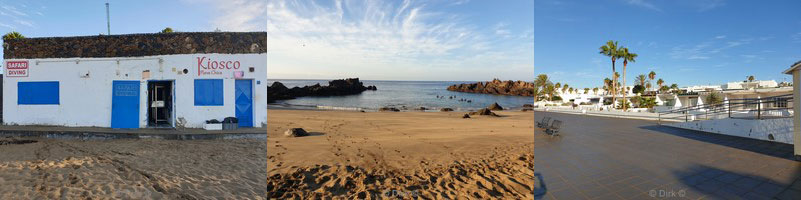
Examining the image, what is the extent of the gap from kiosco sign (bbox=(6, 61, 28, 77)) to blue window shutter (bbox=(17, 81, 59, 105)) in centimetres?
31

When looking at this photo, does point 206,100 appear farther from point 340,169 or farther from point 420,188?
point 420,188

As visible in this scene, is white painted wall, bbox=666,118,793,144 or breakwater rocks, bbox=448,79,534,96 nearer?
white painted wall, bbox=666,118,793,144

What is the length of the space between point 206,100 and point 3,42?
723 centimetres

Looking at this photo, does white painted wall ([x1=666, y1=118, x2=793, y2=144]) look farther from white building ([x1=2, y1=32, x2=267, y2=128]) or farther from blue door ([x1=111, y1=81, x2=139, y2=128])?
blue door ([x1=111, y1=81, x2=139, y2=128])

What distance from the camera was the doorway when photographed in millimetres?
10445

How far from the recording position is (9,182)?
5.12 m

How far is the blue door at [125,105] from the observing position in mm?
10219

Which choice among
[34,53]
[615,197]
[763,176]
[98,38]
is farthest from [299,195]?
[34,53]

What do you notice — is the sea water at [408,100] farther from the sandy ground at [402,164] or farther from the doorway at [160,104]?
the sandy ground at [402,164]

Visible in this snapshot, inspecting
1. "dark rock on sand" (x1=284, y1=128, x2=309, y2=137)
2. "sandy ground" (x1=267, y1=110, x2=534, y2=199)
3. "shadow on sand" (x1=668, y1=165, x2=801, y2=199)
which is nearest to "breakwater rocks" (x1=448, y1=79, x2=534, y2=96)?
"sandy ground" (x1=267, y1=110, x2=534, y2=199)

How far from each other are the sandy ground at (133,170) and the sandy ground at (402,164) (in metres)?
0.59

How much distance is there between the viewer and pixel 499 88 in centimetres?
1483

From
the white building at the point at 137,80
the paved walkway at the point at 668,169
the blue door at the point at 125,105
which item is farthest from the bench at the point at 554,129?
the blue door at the point at 125,105

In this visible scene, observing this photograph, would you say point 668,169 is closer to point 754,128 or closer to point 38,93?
point 754,128
